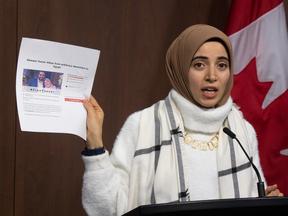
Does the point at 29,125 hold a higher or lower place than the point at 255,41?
lower

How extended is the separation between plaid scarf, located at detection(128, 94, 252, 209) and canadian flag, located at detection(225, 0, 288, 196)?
2.12 feet

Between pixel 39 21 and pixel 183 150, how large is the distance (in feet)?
3.78

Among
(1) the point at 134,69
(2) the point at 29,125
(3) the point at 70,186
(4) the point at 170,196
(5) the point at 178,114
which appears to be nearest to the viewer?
(2) the point at 29,125

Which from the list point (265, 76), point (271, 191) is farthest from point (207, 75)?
point (265, 76)

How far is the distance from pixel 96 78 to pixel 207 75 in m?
0.89

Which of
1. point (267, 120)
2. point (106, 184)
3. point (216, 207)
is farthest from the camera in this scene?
point (267, 120)

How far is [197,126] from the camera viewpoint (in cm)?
122

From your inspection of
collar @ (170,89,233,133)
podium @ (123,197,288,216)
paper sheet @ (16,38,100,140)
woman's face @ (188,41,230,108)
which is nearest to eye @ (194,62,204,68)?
woman's face @ (188,41,230,108)

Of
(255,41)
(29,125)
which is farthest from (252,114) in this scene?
(29,125)

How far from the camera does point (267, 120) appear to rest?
1.85m

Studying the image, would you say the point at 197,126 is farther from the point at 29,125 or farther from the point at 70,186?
the point at 70,186

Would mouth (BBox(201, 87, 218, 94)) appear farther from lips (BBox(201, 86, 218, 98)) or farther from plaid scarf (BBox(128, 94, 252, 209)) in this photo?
plaid scarf (BBox(128, 94, 252, 209))

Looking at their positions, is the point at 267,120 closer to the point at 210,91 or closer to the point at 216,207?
the point at 210,91

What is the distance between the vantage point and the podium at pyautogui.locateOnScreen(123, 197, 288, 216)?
0.54m
